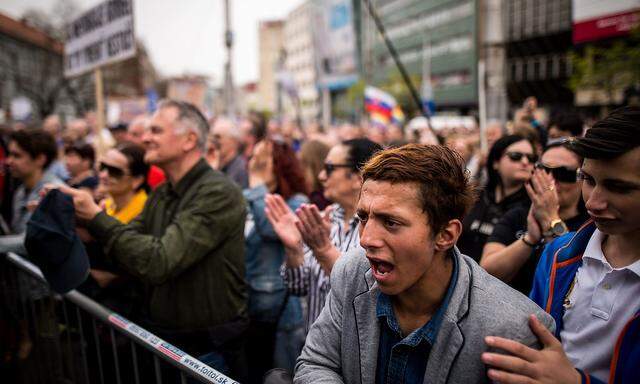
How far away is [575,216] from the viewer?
268 centimetres

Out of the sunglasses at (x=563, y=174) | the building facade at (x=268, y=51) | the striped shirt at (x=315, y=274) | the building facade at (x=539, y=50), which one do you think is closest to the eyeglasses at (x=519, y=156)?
the sunglasses at (x=563, y=174)

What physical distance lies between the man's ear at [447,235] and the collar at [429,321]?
0.28ft

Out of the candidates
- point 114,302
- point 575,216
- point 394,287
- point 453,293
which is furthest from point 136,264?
point 575,216

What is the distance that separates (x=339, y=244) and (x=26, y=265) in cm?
205

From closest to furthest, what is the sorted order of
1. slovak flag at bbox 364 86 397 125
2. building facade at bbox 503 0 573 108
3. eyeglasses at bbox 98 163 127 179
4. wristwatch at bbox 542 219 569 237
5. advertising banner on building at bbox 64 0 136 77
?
wristwatch at bbox 542 219 569 237
eyeglasses at bbox 98 163 127 179
advertising banner on building at bbox 64 0 136 77
slovak flag at bbox 364 86 397 125
building facade at bbox 503 0 573 108

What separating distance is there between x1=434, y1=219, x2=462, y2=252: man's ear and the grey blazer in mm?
82

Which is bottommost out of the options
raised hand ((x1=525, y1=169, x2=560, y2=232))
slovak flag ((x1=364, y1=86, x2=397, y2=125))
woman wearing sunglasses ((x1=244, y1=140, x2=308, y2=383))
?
woman wearing sunglasses ((x1=244, y1=140, x2=308, y2=383))

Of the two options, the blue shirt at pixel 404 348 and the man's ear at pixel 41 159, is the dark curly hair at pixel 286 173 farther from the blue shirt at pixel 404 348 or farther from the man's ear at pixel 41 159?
the blue shirt at pixel 404 348

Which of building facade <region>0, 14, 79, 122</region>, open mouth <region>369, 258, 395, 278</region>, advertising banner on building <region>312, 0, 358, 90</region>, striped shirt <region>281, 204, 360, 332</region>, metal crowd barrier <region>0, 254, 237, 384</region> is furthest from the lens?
advertising banner on building <region>312, 0, 358, 90</region>

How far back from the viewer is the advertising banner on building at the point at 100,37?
18.7 ft

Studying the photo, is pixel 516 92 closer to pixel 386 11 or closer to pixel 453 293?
pixel 386 11

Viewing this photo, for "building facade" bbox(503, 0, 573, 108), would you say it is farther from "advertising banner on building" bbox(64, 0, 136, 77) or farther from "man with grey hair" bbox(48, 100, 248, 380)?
"man with grey hair" bbox(48, 100, 248, 380)

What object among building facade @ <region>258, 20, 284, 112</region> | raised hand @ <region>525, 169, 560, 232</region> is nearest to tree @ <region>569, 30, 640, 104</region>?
raised hand @ <region>525, 169, 560, 232</region>

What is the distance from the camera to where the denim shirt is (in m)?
3.65
